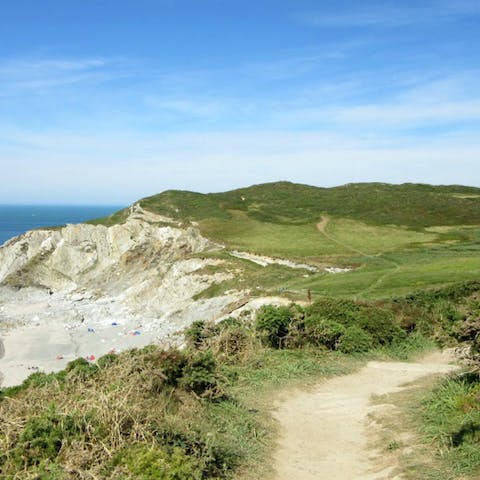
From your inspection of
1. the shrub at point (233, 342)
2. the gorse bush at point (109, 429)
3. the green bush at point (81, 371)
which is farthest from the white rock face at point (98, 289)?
the gorse bush at point (109, 429)

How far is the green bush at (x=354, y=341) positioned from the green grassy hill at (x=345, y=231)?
40.1ft

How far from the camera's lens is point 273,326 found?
21.0m

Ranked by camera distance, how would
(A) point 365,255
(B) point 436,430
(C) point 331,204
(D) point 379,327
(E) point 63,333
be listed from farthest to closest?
(C) point 331,204
(A) point 365,255
(E) point 63,333
(D) point 379,327
(B) point 436,430

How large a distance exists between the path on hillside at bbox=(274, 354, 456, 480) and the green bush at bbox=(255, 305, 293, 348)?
11.4 feet

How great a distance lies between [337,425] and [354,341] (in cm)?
760

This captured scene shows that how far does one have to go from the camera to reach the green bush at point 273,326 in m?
20.9

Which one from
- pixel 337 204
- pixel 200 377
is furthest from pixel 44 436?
pixel 337 204

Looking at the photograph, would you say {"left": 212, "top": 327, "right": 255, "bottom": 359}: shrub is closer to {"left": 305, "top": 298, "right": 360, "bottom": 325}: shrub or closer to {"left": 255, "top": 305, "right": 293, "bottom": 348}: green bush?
{"left": 255, "top": 305, "right": 293, "bottom": 348}: green bush

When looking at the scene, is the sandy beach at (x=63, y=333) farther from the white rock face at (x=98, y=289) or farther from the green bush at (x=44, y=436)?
the green bush at (x=44, y=436)

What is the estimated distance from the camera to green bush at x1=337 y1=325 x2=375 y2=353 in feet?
67.5

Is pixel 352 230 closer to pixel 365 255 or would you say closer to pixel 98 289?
pixel 365 255

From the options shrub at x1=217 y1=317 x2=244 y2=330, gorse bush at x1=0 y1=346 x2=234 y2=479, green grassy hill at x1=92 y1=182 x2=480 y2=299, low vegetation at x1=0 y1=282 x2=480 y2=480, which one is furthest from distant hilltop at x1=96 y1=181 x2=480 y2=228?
gorse bush at x1=0 y1=346 x2=234 y2=479

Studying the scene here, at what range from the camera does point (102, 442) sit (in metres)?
9.12

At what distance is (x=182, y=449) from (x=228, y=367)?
776 cm
